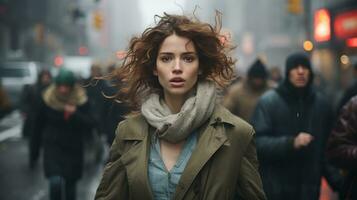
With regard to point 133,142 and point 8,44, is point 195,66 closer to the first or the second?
point 133,142

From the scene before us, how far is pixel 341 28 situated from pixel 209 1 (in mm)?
150440

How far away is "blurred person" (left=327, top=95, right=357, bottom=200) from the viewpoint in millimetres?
4297

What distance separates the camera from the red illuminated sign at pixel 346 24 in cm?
2467

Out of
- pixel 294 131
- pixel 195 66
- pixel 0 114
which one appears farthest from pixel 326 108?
pixel 0 114

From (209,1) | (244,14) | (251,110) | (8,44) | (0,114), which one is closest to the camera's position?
(251,110)

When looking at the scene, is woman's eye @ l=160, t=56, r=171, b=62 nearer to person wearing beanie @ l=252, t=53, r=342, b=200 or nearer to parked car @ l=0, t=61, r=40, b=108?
person wearing beanie @ l=252, t=53, r=342, b=200

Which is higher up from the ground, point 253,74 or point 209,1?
point 209,1

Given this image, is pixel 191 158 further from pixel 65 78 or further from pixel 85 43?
pixel 85 43

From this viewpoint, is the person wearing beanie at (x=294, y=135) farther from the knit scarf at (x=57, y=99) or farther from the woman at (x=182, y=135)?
the knit scarf at (x=57, y=99)

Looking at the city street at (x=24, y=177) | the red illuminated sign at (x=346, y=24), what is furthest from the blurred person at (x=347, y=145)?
the red illuminated sign at (x=346, y=24)

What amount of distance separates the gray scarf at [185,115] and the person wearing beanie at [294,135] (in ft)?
7.18

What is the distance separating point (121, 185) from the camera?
11.1ft

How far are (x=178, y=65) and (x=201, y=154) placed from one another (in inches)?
18.8

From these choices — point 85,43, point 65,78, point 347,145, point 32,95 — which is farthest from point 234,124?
point 85,43
